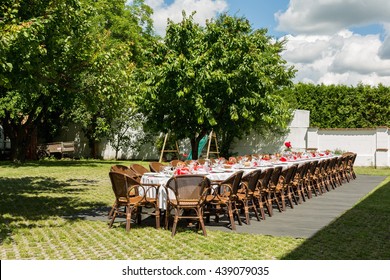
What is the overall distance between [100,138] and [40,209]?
1766cm

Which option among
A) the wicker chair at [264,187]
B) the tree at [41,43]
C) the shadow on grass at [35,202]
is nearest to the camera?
the tree at [41,43]

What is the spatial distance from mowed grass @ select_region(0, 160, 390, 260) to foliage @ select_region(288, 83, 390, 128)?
45.9 ft

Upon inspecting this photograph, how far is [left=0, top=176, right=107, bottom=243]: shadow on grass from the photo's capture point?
8484 millimetres

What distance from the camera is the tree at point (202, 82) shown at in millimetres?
12625

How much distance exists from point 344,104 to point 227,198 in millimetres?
17659

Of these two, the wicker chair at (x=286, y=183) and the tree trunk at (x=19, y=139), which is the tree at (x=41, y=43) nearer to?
the wicker chair at (x=286, y=183)

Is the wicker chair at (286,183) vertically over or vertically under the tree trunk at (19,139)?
under

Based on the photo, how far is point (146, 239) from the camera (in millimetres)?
6996

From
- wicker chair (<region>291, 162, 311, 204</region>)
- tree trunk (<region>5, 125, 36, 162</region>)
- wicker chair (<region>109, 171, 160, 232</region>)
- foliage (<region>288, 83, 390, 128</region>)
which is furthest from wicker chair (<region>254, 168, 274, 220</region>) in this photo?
tree trunk (<region>5, 125, 36, 162</region>)

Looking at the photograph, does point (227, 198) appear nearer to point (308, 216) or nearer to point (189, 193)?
point (189, 193)

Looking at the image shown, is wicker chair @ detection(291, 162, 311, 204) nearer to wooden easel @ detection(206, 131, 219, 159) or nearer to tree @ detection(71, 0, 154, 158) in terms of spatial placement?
tree @ detection(71, 0, 154, 158)

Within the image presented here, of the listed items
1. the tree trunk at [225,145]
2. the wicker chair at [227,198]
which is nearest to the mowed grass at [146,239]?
the wicker chair at [227,198]

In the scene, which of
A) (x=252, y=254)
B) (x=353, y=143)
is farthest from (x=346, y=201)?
(x=353, y=143)

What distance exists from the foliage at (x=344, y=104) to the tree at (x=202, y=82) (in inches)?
440
